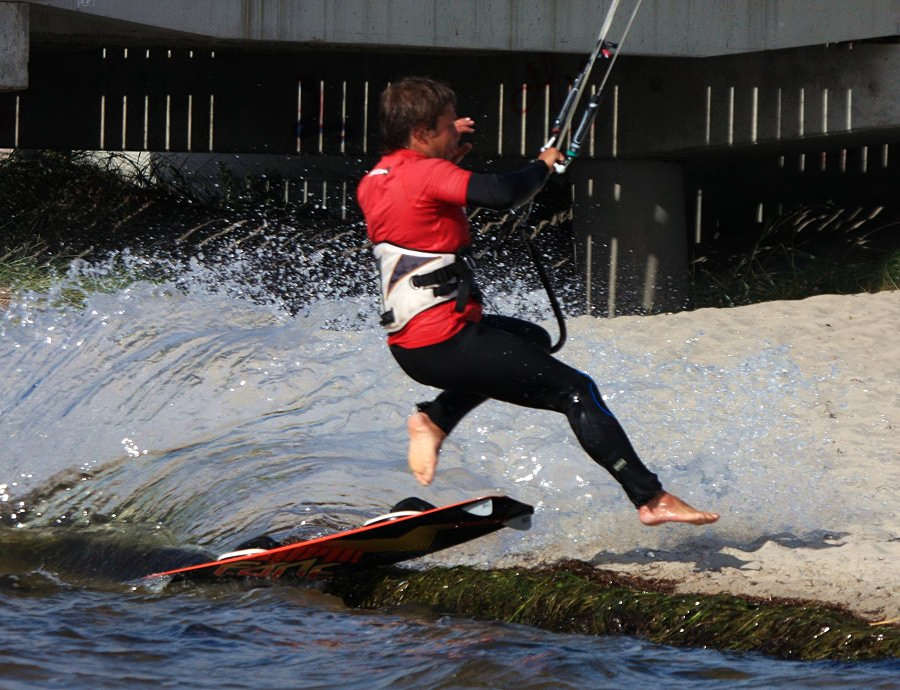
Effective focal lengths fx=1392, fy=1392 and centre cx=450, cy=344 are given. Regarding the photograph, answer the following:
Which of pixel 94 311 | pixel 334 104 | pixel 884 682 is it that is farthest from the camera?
pixel 334 104

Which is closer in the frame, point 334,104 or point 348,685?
point 348,685

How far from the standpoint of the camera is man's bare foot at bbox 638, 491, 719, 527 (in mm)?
5027

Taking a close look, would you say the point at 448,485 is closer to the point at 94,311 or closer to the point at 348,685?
the point at 348,685

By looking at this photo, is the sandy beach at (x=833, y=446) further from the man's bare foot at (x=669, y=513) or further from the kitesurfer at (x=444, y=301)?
the kitesurfer at (x=444, y=301)

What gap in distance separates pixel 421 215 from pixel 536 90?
7889mm

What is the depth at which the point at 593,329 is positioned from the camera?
34.5ft

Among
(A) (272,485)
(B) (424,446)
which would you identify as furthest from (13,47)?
(B) (424,446)

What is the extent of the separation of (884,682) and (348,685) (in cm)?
173

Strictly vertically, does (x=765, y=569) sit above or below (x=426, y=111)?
below

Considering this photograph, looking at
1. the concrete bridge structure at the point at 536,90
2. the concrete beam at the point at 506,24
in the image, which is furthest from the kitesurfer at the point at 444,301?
the concrete beam at the point at 506,24

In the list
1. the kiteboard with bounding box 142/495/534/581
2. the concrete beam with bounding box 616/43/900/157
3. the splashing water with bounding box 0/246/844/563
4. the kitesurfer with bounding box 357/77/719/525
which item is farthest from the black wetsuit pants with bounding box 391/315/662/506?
the concrete beam with bounding box 616/43/900/157

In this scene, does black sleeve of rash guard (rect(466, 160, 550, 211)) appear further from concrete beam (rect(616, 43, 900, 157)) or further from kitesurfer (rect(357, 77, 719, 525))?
concrete beam (rect(616, 43, 900, 157))

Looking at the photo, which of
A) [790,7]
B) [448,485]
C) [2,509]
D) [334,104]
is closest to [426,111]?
[448,485]

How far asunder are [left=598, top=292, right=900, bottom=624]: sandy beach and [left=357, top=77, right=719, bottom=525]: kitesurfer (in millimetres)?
628
